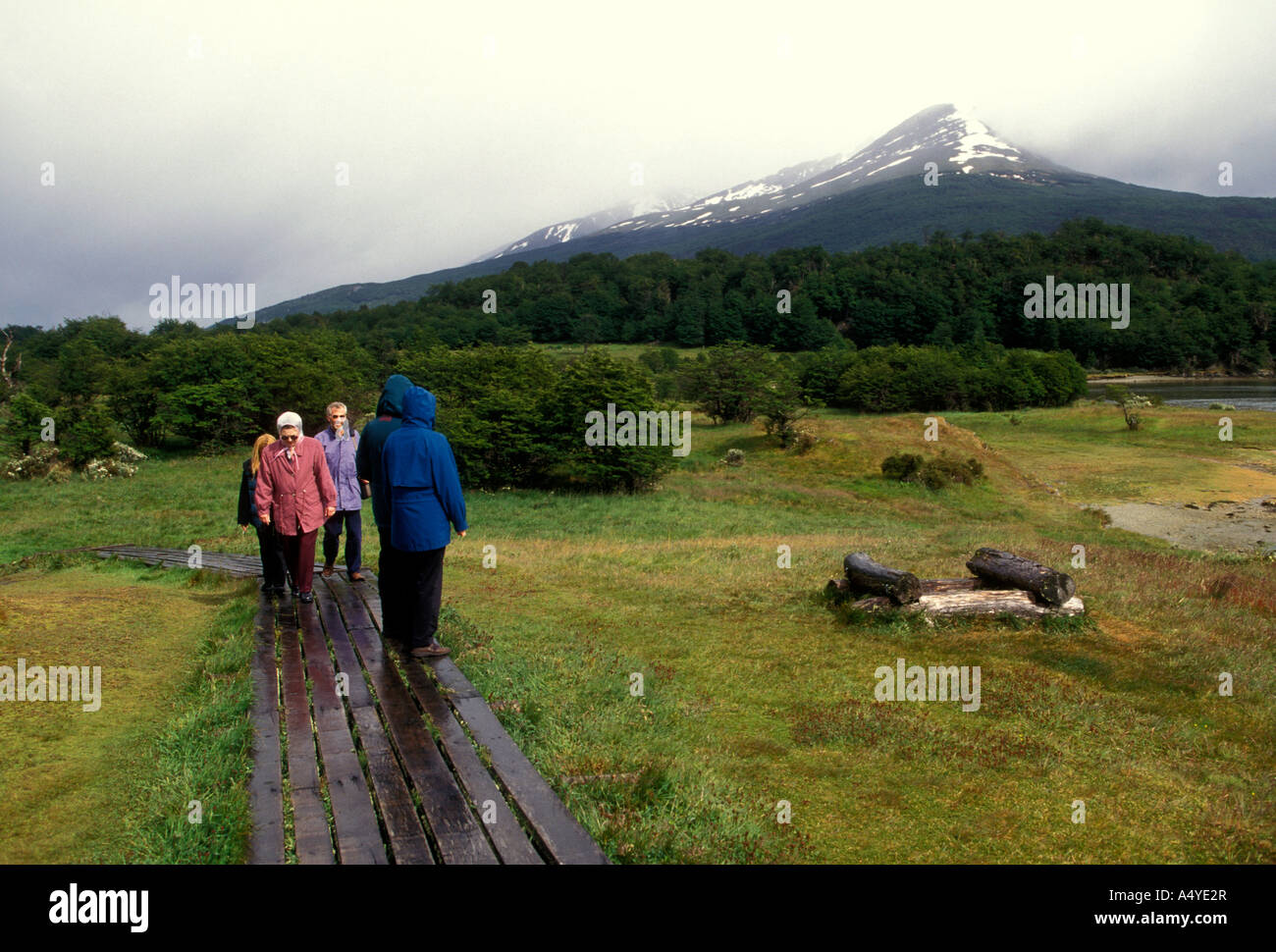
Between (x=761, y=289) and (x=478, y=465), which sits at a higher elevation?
(x=761, y=289)

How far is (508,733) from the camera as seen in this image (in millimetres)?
5852

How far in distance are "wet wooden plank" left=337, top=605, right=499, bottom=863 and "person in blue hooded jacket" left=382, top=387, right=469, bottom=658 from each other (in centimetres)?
60

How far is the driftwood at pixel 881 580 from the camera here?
1115cm

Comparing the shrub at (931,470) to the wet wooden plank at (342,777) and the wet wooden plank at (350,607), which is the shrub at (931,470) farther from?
the wet wooden plank at (342,777)

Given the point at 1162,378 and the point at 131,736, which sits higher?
the point at 1162,378

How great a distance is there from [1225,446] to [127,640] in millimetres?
66649

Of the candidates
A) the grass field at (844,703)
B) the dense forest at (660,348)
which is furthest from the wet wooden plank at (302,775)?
the dense forest at (660,348)

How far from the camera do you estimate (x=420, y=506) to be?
7348 millimetres

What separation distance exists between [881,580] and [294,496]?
26.0 feet

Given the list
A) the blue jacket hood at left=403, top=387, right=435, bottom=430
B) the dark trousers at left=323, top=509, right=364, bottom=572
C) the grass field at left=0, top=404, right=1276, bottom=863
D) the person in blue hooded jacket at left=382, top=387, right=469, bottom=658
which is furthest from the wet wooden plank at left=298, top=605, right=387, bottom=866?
the dark trousers at left=323, top=509, right=364, bottom=572

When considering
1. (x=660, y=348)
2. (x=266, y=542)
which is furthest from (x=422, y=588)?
(x=660, y=348)

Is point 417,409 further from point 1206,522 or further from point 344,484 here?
point 1206,522
